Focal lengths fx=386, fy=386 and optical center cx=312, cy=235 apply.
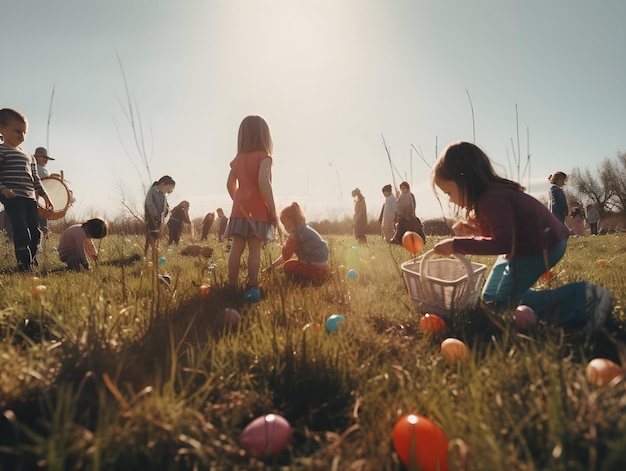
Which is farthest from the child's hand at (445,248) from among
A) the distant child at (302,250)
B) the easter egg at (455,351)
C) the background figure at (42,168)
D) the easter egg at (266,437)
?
the background figure at (42,168)

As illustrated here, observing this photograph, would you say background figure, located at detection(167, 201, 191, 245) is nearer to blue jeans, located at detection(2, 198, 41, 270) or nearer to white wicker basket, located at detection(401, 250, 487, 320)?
blue jeans, located at detection(2, 198, 41, 270)

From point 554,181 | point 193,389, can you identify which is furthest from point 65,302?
point 554,181

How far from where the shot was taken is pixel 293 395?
65.0 inches

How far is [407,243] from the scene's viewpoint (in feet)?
12.3

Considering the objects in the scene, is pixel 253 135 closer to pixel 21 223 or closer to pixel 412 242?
pixel 412 242

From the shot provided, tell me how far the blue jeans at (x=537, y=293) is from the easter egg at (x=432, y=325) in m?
0.46

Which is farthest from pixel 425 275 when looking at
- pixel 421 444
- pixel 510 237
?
pixel 421 444

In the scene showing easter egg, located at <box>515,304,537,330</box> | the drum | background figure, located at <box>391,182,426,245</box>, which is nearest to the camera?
easter egg, located at <box>515,304,537,330</box>

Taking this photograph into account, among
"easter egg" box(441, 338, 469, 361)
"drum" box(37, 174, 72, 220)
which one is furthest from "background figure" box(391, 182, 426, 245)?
"easter egg" box(441, 338, 469, 361)

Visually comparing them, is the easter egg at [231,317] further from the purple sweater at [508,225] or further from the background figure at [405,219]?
the background figure at [405,219]

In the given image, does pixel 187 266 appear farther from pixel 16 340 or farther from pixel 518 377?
pixel 518 377

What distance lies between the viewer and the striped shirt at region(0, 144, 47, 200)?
175 inches

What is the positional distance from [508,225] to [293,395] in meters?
1.77

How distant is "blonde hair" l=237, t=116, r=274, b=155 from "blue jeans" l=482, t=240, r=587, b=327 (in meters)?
2.43
